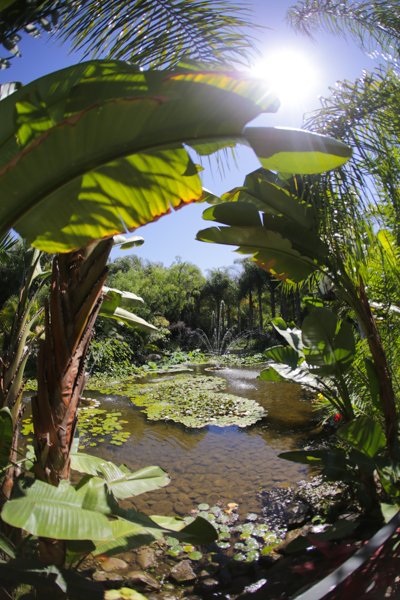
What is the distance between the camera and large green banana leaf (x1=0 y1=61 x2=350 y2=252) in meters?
1.17

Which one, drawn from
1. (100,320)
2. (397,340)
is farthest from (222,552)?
(100,320)

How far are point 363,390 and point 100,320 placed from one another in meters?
10.7

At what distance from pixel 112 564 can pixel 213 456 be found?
2.20 m

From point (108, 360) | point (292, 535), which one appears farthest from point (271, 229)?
point (108, 360)

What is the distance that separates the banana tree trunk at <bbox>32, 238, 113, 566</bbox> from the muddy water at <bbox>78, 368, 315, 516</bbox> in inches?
81.3

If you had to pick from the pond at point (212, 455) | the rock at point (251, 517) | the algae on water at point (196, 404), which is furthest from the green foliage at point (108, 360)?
the rock at point (251, 517)

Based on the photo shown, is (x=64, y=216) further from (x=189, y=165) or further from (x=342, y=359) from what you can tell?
(x=342, y=359)

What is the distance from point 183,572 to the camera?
7.32 feet

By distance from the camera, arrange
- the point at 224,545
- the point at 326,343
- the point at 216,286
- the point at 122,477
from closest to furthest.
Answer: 1. the point at 122,477
2. the point at 326,343
3. the point at 224,545
4. the point at 216,286

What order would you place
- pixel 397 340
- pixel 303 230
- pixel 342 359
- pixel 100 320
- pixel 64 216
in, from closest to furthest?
pixel 64 216
pixel 342 359
pixel 303 230
pixel 397 340
pixel 100 320

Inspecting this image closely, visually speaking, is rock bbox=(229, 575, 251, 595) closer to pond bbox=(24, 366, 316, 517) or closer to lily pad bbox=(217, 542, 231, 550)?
lily pad bbox=(217, 542, 231, 550)

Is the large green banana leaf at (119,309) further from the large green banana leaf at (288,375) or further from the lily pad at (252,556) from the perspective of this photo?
the lily pad at (252,556)

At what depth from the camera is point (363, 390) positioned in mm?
3701

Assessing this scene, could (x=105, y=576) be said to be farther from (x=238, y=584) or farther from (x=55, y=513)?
(x=55, y=513)
